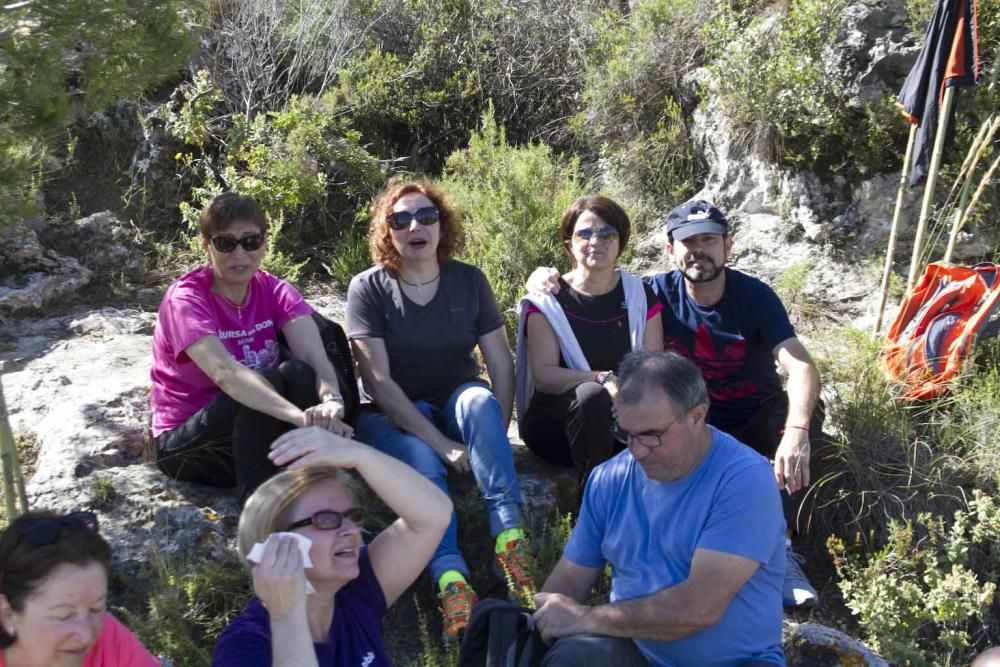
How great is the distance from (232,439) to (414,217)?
1126 millimetres

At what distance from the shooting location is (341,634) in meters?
2.31

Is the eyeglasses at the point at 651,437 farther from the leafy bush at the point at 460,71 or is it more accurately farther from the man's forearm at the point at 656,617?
the leafy bush at the point at 460,71

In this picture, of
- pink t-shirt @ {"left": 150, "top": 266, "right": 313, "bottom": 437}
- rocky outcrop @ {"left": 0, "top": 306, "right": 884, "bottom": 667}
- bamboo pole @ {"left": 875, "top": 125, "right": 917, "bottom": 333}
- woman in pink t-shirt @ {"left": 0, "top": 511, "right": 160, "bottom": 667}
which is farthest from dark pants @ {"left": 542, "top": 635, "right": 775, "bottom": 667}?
bamboo pole @ {"left": 875, "top": 125, "right": 917, "bottom": 333}

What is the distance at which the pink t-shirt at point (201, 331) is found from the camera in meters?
3.55

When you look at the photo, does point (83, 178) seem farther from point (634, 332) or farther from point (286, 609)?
point (286, 609)

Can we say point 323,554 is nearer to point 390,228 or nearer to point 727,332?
point 390,228

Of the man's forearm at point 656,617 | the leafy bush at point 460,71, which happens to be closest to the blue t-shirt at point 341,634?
the man's forearm at point 656,617

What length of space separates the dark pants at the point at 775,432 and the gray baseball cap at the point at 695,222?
703 mm

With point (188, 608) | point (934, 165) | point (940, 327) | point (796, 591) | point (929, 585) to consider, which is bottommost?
point (929, 585)

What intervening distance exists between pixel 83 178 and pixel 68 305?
180 centimetres

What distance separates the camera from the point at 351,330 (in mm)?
3932

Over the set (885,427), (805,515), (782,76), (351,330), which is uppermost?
(782,76)

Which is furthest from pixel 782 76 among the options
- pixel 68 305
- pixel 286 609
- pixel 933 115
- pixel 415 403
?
pixel 286 609

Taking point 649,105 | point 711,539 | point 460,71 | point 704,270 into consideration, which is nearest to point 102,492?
point 711,539
